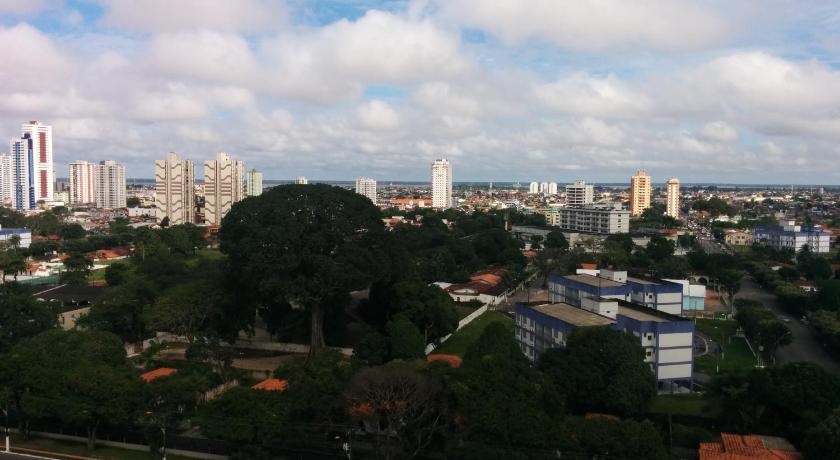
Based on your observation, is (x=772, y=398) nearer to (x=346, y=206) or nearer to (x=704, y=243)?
(x=346, y=206)

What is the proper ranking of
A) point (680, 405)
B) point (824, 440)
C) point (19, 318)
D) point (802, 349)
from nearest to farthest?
point (824, 440) → point (680, 405) → point (19, 318) → point (802, 349)

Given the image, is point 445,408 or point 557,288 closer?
point 445,408

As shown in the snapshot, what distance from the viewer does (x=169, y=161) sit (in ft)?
227

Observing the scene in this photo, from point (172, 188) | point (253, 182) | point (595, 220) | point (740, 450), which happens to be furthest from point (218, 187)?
point (740, 450)

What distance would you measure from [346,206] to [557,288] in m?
9.83

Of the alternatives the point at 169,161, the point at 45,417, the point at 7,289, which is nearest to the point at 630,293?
the point at 45,417

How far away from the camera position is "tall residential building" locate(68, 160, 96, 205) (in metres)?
112

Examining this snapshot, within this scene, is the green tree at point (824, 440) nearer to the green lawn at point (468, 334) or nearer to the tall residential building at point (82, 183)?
the green lawn at point (468, 334)

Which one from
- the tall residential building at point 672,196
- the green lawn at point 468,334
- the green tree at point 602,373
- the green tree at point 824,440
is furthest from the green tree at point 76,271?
the tall residential building at point 672,196

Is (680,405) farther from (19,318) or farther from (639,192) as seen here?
(639,192)

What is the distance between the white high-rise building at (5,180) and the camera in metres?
101

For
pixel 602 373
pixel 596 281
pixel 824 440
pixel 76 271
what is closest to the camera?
pixel 824 440

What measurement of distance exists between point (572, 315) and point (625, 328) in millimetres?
1748

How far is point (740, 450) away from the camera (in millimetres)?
11688
